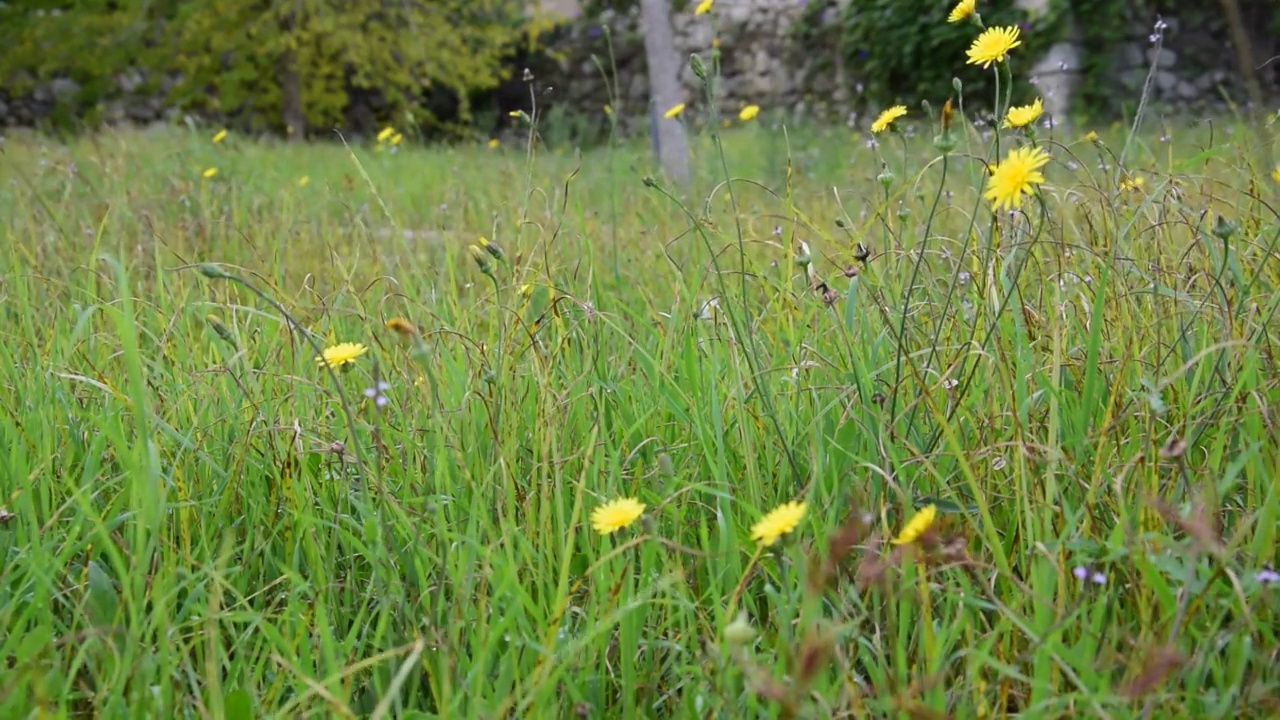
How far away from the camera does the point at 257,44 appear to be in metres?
9.38

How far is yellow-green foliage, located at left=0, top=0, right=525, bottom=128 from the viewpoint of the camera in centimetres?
895

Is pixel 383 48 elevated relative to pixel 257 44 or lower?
lower

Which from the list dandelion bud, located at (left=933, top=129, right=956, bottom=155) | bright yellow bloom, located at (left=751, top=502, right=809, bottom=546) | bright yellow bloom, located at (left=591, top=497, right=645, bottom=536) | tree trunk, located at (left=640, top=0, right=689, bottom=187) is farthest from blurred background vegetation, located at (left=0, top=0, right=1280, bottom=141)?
bright yellow bloom, located at (left=751, top=502, right=809, bottom=546)

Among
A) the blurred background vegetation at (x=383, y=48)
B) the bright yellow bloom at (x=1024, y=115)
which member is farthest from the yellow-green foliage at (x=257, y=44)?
the bright yellow bloom at (x=1024, y=115)

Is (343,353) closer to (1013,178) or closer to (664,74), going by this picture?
(1013,178)

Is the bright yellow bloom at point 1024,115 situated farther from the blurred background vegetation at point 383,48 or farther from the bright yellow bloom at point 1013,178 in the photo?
the blurred background vegetation at point 383,48

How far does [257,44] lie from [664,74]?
18.9 feet

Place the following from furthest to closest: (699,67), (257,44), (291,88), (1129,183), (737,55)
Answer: (737,55), (291,88), (257,44), (1129,183), (699,67)

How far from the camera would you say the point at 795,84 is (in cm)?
1062

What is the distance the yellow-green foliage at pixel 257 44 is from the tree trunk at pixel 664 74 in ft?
11.9

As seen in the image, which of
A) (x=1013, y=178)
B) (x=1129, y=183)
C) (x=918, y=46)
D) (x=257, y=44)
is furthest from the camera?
(x=257, y=44)

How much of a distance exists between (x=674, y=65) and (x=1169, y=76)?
522 centimetres

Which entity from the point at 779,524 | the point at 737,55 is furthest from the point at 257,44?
the point at 779,524

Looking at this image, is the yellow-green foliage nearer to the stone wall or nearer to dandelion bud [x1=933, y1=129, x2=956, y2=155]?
the stone wall
